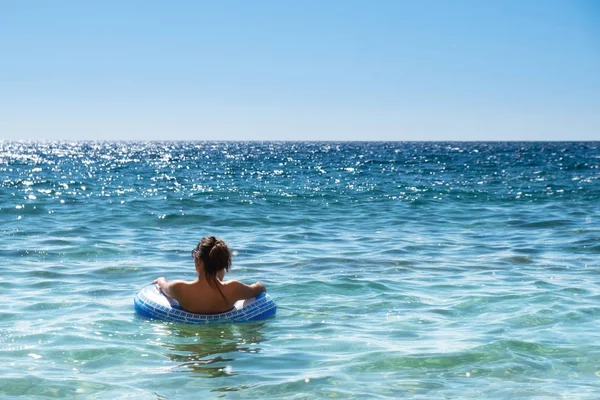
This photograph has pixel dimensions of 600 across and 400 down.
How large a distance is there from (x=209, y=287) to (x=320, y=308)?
144 cm

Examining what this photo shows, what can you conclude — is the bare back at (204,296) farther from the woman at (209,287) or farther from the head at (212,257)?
the head at (212,257)

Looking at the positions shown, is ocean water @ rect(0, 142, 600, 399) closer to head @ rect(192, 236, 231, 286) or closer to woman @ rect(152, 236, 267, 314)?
woman @ rect(152, 236, 267, 314)

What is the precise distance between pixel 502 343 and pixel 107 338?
3.51 metres

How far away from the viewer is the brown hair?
7.23 m

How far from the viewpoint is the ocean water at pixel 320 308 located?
18.7 ft

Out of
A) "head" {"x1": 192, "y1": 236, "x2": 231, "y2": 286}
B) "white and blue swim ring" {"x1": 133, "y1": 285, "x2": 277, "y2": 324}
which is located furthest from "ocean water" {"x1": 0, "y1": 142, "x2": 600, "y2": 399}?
"head" {"x1": 192, "y1": 236, "x2": 231, "y2": 286}

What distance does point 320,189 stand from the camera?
93.8 feet

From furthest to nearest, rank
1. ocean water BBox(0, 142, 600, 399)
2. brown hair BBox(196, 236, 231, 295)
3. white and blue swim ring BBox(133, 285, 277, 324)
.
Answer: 1. white and blue swim ring BBox(133, 285, 277, 324)
2. brown hair BBox(196, 236, 231, 295)
3. ocean water BBox(0, 142, 600, 399)

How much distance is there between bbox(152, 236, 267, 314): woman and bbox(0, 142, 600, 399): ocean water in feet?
0.83

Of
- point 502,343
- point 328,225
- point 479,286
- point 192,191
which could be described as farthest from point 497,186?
point 502,343

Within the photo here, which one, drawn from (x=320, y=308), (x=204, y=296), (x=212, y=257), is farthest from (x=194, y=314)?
(x=320, y=308)

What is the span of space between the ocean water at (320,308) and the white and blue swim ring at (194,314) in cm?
12

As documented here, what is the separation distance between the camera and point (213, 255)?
23.7 ft

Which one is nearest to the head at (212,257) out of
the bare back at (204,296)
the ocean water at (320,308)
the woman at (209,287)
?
the woman at (209,287)
